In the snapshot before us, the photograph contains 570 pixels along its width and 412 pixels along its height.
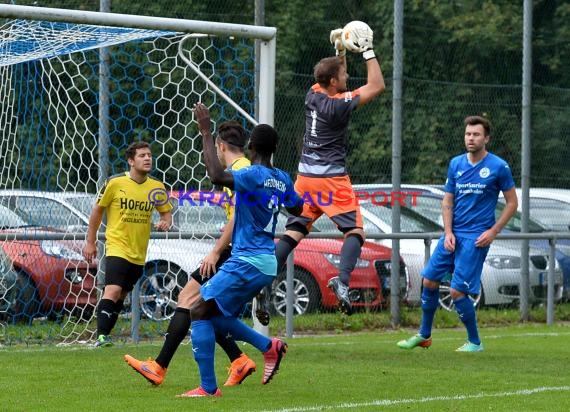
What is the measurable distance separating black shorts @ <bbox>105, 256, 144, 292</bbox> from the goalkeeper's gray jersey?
2.15 m

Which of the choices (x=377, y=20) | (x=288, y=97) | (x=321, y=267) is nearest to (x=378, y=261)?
(x=321, y=267)

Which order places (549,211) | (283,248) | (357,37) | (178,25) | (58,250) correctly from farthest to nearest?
(549,211), (58,250), (178,25), (283,248), (357,37)

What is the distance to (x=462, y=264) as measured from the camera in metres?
11.5

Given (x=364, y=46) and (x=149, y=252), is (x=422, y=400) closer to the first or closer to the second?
(x=364, y=46)

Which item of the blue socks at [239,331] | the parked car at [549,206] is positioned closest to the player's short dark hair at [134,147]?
the blue socks at [239,331]

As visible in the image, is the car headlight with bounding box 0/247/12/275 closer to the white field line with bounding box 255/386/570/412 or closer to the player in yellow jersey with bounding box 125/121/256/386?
the player in yellow jersey with bounding box 125/121/256/386

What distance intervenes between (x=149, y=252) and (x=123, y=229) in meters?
1.67

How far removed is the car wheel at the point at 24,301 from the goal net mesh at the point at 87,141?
0.01 metres

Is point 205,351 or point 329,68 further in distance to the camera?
point 329,68

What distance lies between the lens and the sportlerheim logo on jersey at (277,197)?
8547 mm

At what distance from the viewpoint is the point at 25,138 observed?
42.7 ft

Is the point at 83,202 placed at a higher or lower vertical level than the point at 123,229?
higher

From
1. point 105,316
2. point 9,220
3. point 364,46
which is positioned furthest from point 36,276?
point 364,46

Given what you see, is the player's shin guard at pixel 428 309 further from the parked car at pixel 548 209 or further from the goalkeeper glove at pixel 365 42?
the parked car at pixel 548 209
